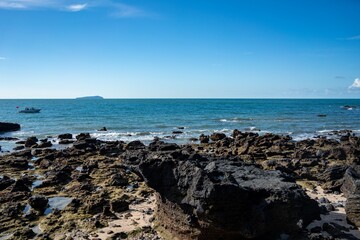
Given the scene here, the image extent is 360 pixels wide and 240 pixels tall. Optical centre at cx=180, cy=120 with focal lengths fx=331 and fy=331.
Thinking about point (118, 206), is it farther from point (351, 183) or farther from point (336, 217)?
point (351, 183)

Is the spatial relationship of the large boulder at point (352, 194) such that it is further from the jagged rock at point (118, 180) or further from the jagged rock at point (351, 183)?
the jagged rock at point (118, 180)

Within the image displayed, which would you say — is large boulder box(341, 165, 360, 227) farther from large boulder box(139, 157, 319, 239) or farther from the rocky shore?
large boulder box(139, 157, 319, 239)

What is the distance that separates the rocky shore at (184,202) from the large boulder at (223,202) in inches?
1.3

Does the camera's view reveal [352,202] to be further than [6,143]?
No

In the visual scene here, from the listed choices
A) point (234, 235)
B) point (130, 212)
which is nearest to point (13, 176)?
point (130, 212)

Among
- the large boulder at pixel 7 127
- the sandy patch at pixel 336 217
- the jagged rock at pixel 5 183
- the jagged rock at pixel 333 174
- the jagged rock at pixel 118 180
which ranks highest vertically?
the jagged rock at pixel 333 174

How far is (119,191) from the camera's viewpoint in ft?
62.2

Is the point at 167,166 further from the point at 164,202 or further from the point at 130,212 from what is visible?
the point at 130,212

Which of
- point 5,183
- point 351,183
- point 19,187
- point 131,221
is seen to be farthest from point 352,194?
point 5,183

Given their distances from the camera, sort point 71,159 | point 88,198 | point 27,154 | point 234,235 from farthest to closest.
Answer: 1. point 27,154
2. point 71,159
3. point 88,198
4. point 234,235

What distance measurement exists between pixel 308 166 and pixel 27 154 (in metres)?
25.3

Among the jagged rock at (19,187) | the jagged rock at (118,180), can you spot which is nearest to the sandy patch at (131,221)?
the jagged rock at (118,180)

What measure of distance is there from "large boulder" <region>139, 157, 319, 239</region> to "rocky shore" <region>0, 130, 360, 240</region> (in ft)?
0.11

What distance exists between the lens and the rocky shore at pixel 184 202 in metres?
10.9
